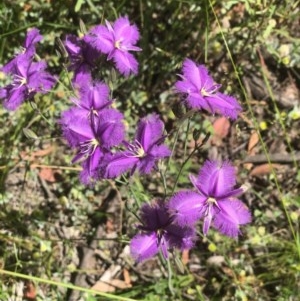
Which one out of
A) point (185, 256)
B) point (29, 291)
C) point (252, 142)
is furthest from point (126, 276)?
point (252, 142)

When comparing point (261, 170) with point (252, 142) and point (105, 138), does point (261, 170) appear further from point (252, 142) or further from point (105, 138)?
point (105, 138)

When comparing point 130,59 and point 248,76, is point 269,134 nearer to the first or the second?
point 248,76

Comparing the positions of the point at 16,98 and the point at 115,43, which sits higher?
the point at 115,43

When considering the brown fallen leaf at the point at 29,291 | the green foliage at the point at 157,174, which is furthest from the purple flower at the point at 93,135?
the brown fallen leaf at the point at 29,291

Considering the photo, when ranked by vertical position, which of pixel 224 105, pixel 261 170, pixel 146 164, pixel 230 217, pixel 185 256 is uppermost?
pixel 224 105

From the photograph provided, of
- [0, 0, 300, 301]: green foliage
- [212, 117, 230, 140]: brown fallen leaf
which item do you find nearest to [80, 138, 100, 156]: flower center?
[0, 0, 300, 301]: green foliage

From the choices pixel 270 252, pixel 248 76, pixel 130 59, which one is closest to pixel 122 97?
pixel 248 76

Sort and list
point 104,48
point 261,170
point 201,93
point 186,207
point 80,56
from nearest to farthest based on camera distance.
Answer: point 186,207, point 201,93, point 104,48, point 80,56, point 261,170
